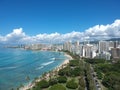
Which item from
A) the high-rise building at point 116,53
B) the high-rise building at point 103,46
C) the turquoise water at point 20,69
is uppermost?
the high-rise building at point 103,46

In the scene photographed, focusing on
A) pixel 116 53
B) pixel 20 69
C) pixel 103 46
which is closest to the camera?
pixel 20 69

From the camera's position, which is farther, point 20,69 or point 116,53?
point 116,53

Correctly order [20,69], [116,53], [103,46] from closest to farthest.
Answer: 1. [20,69]
2. [116,53]
3. [103,46]

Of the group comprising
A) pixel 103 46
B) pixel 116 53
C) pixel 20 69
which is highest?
pixel 103 46

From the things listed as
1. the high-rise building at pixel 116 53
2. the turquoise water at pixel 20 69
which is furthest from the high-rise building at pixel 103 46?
the turquoise water at pixel 20 69

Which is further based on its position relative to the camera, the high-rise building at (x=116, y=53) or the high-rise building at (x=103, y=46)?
the high-rise building at (x=103, y=46)

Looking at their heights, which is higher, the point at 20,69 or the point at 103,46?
the point at 103,46

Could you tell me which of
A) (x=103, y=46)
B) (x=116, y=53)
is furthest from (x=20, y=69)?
(x=103, y=46)

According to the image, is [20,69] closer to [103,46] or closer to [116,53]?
[116,53]

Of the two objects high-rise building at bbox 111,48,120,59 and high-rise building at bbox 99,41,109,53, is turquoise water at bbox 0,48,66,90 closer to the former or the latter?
high-rise building at bbox 111,48,120,59

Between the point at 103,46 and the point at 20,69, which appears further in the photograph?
the point at 103,46

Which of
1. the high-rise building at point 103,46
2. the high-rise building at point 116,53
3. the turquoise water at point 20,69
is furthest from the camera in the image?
the high-rise building at point 103,46

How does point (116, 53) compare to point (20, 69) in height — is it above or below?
above

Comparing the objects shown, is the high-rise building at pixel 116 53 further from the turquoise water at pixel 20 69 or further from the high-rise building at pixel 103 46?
the turquoise water at pixel 20 69
